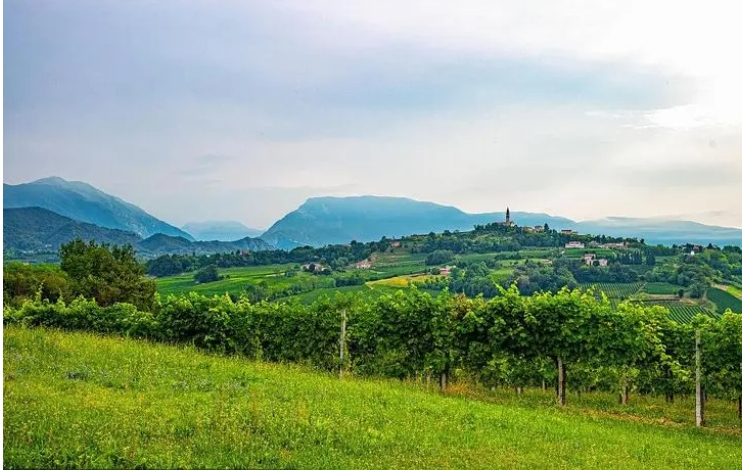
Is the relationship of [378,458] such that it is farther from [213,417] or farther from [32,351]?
[32,351]

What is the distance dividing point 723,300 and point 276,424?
6169 cm

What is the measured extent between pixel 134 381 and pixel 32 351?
3832mm

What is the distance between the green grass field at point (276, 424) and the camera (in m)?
7.14

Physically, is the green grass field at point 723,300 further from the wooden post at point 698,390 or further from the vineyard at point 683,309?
the wooden post at point 698,390

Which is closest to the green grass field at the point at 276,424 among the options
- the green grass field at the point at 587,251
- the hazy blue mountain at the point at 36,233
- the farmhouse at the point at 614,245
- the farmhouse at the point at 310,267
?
the green grass field at the point at 587,251

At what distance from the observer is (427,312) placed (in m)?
16.7

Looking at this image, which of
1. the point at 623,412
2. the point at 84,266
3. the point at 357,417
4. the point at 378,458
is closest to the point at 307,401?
the point at 357,417

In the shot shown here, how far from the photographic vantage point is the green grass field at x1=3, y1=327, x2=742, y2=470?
23.4 feet

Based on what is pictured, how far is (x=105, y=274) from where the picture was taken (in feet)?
158

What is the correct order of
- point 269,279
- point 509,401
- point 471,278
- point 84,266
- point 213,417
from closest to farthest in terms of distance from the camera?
point 213,417
point 509,401
point 84,266
point 471,278
point 269,279

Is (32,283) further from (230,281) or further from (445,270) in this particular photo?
(445,270)

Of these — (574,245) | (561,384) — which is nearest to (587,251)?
(574,245)

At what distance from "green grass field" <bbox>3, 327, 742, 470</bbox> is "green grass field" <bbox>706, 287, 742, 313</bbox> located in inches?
1803

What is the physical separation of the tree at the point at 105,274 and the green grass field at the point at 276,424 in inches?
1331
